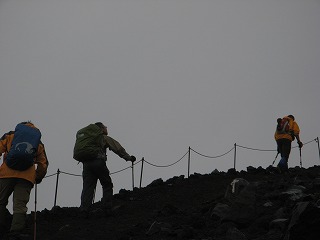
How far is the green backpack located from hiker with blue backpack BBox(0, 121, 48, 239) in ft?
5.79

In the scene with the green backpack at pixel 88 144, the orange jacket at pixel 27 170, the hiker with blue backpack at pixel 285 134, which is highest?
the hiker with blue backpack at pixel 285 134

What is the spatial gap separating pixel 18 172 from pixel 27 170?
15cm

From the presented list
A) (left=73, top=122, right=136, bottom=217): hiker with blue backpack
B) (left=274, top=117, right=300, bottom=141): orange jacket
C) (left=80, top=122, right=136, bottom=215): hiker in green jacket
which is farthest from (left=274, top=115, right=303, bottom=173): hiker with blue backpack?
(left=73, top=122, right=136, bottom=217): hiker with blue backpack

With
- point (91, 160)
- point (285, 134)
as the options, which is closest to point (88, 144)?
point (91, 160)

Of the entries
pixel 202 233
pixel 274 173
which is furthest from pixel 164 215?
pixel 274 173

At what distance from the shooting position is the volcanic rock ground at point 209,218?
664 centimetres

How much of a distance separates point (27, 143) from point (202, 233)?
325 centimetres

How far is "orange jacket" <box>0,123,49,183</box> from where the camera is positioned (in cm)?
778

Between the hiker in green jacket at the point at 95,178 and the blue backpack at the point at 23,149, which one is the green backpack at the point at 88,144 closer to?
the hiker in green jacket at the point at 95,178

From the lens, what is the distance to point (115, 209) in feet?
32.6

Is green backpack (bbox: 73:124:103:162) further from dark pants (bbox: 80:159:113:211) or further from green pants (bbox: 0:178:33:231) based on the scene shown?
green pants (bbox: 0:178:33:231)

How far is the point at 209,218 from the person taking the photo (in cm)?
814

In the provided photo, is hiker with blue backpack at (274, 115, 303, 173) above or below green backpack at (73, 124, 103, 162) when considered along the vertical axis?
above

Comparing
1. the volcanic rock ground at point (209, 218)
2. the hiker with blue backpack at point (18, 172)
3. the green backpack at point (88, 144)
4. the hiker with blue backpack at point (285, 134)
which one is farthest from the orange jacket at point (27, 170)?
the hiker with blue backpack at point (285, 134)
